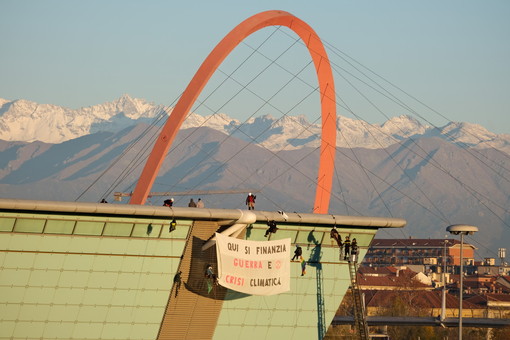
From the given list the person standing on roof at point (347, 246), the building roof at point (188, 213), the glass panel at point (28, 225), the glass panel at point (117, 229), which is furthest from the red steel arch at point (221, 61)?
the glass panel at point (28, 225)

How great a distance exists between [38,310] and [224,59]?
19391mm

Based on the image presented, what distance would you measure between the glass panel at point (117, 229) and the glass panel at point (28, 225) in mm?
3063

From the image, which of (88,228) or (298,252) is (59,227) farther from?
(298,252)

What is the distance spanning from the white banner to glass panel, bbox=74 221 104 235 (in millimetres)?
5455

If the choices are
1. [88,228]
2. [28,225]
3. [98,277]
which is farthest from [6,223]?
[98,277]

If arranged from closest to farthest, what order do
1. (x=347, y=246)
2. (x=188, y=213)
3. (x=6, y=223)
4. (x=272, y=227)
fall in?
(x=6, y=223)
(x=188, y=213)
(x=272, y=227)
(x=347, y=246)

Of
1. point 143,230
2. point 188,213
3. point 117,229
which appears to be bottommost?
point 117,229

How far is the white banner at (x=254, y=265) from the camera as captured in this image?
54013 millimetres

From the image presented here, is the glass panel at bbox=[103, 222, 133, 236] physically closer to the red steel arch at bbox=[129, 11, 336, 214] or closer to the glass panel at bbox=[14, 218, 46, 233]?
the glass panel at bbox=[14, 218, 46, 233]

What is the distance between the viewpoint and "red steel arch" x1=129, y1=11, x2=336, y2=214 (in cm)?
6288

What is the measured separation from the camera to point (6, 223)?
1962 inches

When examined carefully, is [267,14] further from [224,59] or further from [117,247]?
[117,247]

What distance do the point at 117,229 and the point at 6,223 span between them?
5178mm

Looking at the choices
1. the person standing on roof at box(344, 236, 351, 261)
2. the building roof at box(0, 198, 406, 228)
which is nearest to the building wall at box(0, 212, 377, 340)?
the building roof at box(0, 198, 406, 228)
